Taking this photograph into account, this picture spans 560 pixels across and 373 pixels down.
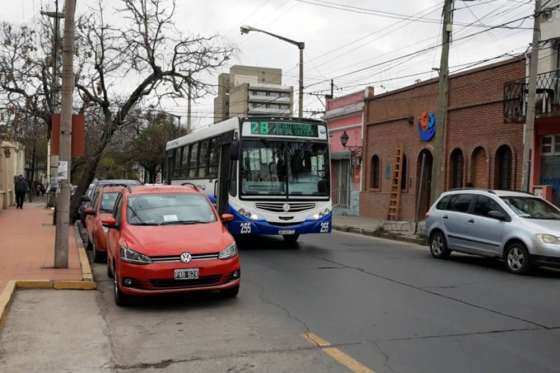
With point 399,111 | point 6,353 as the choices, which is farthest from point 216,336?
point 399,111

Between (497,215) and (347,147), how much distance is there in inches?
765

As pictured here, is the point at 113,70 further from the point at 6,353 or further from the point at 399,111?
the point at 6,353

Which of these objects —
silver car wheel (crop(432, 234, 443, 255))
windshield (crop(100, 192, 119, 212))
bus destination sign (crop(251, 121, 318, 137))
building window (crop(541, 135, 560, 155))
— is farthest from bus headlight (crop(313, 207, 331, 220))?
building window (crop(541, 135, 560, 155))

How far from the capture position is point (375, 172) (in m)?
29.6

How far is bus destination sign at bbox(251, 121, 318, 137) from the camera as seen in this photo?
48.3 feet

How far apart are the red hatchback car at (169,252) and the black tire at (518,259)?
5961 millimetres

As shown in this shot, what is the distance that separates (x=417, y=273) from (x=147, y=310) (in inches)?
219

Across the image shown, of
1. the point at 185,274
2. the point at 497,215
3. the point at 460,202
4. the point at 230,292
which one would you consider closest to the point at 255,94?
the point at 460,202

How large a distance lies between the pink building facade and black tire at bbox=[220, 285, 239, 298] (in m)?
22.1

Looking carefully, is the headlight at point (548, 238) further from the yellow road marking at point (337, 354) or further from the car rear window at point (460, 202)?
the yellow road marking at point (337, 354)

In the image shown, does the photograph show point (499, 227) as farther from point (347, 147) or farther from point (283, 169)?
point (347, 147)

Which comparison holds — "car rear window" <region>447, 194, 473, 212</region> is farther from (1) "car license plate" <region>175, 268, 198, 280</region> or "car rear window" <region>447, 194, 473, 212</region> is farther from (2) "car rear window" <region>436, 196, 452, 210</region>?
(1) "car license plate" <region>175, 268, 198, 280</region>

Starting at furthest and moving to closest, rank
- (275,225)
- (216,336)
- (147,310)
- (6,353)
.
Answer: (275,225), (147,310), (216,336), (6,353)

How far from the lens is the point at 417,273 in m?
11.5
